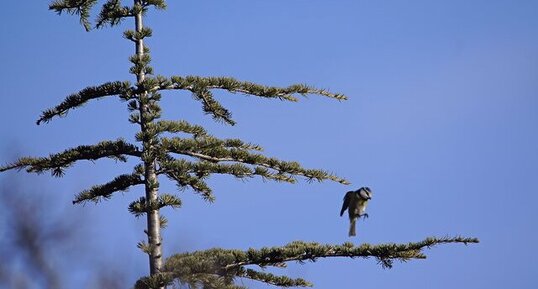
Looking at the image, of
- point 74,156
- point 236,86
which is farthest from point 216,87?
point 74,156

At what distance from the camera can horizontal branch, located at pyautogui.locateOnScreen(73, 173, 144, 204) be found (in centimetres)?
1412

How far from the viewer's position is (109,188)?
1426 cm

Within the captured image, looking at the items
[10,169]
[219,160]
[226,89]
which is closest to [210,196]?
[219,160]

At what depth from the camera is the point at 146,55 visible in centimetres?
1473

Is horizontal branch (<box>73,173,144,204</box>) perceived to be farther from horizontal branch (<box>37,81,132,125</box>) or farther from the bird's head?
the bird's head

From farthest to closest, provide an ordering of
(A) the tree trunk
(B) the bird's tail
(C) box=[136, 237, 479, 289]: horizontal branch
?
(B) the bird's tail < (A) the tree trunk < (C) box=[136, 237, 479, 289]: horizontal branch

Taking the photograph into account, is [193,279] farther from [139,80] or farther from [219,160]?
[139,80]

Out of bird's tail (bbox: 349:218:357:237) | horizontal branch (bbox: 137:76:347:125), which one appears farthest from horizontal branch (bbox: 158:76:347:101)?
bird's tail (bbox: 349:218:357:237)

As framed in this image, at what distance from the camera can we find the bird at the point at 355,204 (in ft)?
49.1

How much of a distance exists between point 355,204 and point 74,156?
424 cm

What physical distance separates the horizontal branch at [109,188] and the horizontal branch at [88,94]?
1215mm

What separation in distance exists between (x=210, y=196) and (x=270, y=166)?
975mm

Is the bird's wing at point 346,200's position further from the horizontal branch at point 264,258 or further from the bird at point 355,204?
the horizontal branch at point 264,258

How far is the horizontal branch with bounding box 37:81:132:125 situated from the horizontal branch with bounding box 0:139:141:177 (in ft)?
2.22
